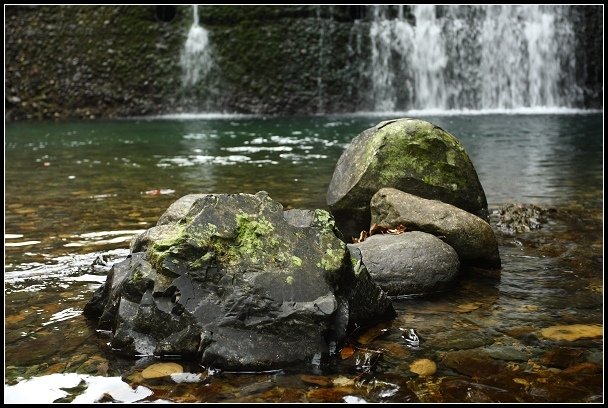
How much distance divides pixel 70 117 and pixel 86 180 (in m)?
13.1

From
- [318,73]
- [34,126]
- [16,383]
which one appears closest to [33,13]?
[34,126]

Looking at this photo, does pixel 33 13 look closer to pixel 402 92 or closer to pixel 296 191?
pixel 402 92

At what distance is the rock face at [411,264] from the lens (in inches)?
157

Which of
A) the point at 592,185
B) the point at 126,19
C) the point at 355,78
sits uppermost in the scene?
the point at 126,19

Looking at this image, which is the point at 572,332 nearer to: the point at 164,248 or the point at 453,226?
the point at 453,226

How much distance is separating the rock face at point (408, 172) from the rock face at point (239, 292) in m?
1.64

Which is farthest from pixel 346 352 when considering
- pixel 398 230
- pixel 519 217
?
pixel 519 217

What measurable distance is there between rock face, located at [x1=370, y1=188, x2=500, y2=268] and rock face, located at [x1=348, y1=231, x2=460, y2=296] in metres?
0.20

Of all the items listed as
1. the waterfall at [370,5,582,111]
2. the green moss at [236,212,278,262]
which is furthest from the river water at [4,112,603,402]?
the waterfall at [370,5,582,111]

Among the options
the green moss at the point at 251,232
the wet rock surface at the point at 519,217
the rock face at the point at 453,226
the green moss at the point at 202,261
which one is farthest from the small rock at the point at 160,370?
the wet rock surface at the point at 519,217

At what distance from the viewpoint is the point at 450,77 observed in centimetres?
2114

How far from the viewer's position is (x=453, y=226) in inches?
174

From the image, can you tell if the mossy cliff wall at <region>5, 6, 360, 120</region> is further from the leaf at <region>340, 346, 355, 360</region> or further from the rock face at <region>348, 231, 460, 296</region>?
the leaf at <region>340, 346, 355, 360</region>

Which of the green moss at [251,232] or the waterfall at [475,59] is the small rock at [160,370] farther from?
the waterfall at [475,59]
